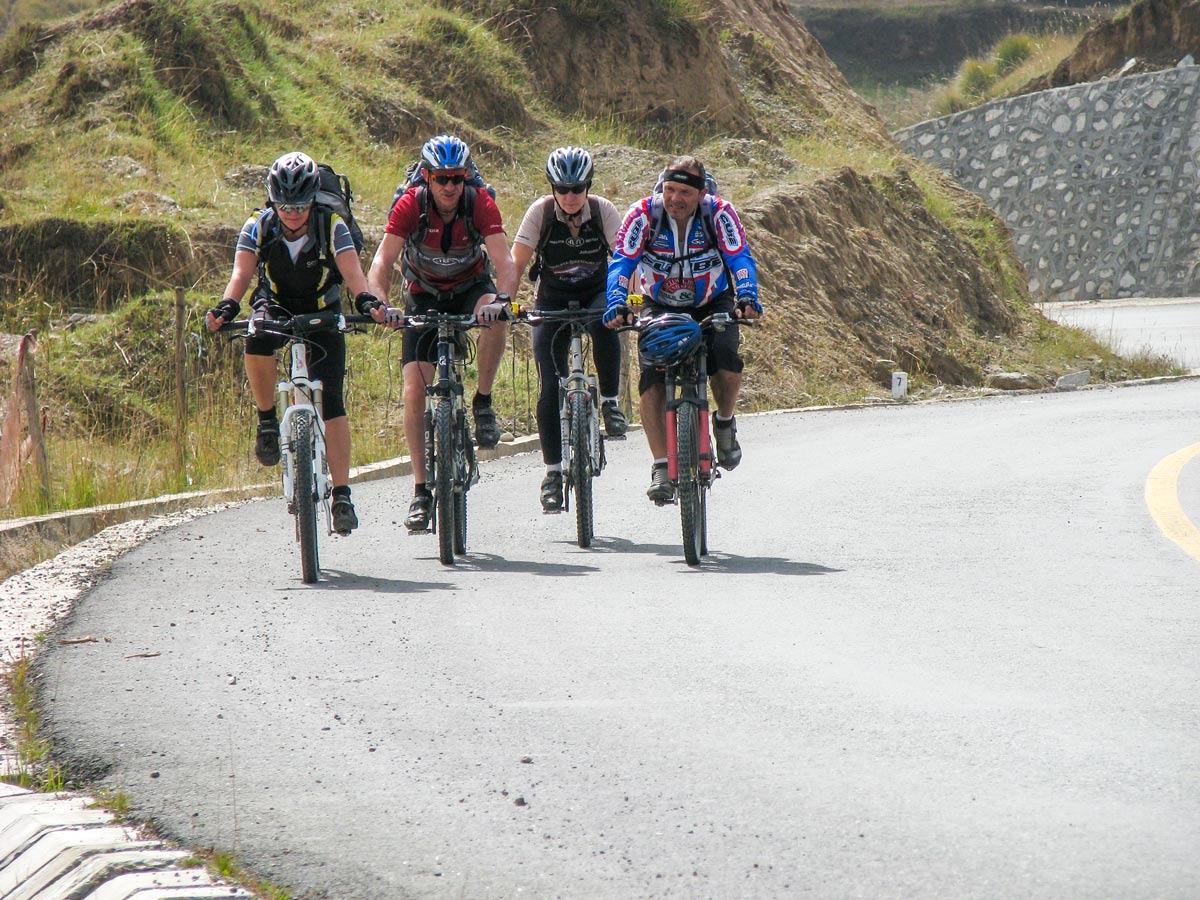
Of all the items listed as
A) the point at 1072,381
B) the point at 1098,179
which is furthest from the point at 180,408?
the point at 1098,179

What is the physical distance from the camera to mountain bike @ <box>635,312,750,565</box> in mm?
7898

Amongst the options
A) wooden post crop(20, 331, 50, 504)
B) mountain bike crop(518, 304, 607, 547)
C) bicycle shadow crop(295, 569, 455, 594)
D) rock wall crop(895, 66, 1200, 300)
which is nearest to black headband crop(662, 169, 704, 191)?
mountain bike crop(518, 304, 607, 547)

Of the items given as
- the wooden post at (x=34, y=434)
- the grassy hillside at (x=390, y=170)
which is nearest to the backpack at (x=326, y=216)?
the wooden post at (x=34, y=434)

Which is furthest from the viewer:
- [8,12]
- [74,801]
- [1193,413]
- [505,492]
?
[8,12]

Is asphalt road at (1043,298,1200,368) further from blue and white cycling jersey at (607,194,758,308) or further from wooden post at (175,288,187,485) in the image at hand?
blue and white cycling jersey at (607,194,758,308)

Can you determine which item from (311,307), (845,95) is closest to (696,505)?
(311,307)

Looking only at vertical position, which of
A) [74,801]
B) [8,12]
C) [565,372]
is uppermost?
[8,12]

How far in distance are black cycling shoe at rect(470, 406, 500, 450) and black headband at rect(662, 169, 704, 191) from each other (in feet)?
5.22

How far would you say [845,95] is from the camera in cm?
3462

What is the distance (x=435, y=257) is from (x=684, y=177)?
1357 millimetres

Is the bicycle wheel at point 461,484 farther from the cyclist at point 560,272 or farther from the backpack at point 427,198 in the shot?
the backpack at point 427,198

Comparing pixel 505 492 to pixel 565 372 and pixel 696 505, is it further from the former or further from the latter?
pixel 696 505

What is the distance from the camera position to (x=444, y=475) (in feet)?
26.6

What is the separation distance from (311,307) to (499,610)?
7.06 ft
